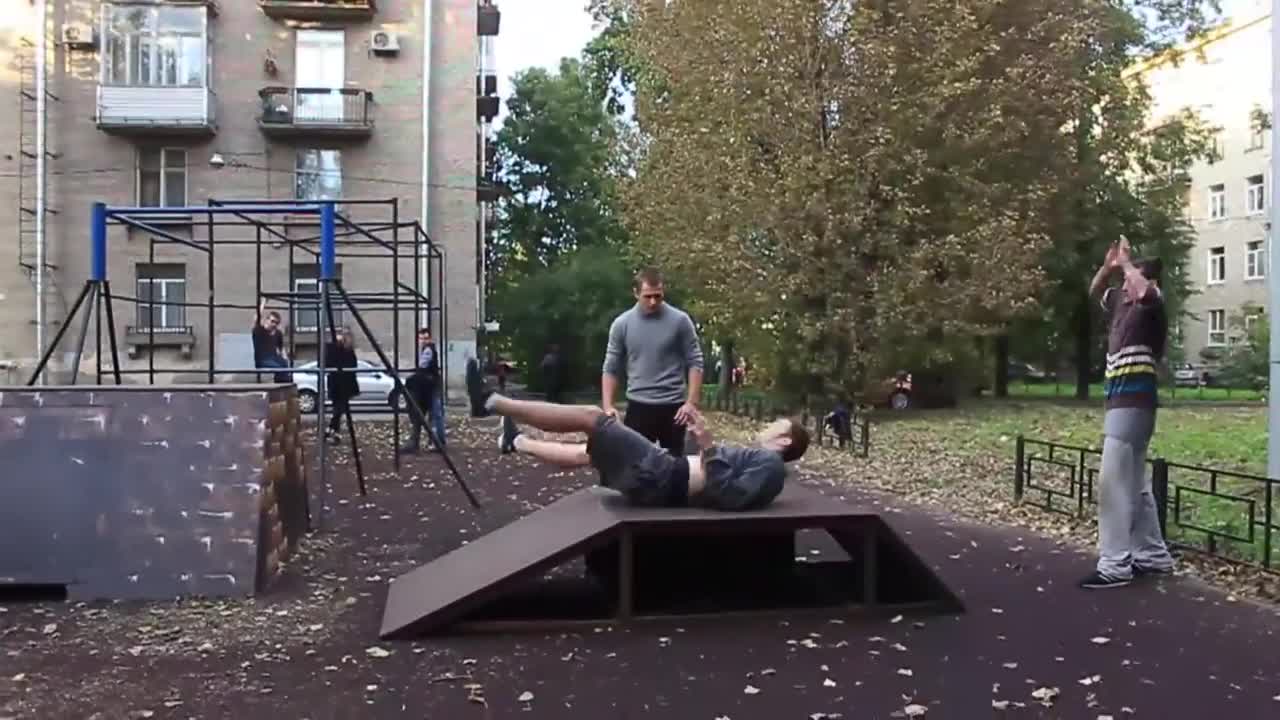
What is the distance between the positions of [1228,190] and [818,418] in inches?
1620

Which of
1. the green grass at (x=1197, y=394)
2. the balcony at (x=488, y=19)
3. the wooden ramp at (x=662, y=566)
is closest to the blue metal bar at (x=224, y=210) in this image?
the wooden ramp at (x=662, y=566)

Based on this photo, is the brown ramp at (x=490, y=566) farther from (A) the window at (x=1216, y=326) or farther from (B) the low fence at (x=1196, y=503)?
(A) the window at (x=1216, y=326)

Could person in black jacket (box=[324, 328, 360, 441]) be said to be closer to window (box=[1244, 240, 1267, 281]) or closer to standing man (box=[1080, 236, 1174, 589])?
standing man (box=[1080, 236, 1174, 589])

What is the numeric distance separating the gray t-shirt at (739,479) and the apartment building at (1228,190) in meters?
45.2

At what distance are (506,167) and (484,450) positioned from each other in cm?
3512

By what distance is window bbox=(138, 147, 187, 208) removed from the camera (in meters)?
26.4

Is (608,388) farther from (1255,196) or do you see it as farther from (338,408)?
(1255,196)

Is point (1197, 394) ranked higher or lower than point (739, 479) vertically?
lower

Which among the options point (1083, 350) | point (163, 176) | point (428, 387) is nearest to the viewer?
point (428, 387)

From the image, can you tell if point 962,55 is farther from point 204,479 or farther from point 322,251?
point 204,479

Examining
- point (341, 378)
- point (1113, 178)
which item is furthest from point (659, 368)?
point (1113, 178)

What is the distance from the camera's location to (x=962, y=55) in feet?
60.7

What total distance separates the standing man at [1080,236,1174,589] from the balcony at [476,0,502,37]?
27.1 metres

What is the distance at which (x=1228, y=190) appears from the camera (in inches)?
1993
